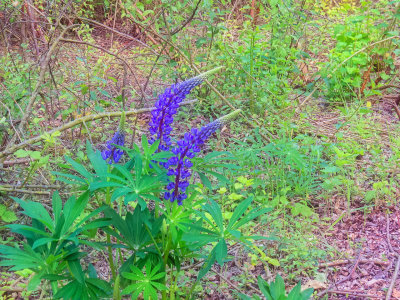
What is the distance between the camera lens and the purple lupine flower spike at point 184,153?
1859 millimetres

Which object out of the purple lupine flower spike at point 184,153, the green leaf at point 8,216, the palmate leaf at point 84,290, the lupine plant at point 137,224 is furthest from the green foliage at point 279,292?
the green leaf at point 8,216

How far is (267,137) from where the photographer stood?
13.4 feet

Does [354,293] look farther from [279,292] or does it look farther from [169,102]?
[169,102]

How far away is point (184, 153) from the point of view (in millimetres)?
1850

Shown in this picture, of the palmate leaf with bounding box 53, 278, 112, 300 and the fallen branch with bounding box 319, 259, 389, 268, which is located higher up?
the palmate leaf with bounding box 53, 278, 112, 300

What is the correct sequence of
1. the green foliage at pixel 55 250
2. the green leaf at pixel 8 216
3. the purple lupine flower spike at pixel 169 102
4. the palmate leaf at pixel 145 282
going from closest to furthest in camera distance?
1. the green foliage at pixel 55 250
2. the palmate leaf at pixel 145 282
3. the purple lupine flower spike at pixel 169 102
4. the green leaf at pixel 8 216

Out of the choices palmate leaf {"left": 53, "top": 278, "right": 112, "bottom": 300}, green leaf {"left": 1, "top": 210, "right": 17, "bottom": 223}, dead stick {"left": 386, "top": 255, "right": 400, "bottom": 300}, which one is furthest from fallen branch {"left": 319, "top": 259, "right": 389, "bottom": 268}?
green leaf {"left": 1, "top": 210, "right": 17, "bottom": 223}

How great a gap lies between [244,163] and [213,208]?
168cm

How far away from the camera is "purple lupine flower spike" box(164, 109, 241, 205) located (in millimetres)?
1859

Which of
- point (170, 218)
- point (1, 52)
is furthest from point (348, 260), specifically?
point (1, 52)

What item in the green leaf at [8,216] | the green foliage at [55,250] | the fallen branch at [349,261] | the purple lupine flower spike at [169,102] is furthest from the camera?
the fallen branch at [349,261]

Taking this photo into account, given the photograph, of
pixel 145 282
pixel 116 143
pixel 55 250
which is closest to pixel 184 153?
pixel 116 143

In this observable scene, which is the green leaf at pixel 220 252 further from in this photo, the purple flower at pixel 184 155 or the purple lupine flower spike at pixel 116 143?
the purple lupine flower spike at pixel 116 143

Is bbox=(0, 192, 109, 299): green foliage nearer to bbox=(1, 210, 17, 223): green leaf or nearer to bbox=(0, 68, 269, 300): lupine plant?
bbox=(0, 68, 269, 300): lupine plant
